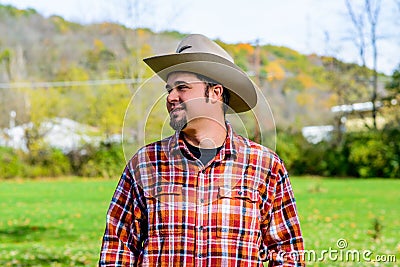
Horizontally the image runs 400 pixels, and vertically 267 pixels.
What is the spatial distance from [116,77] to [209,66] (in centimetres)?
2727

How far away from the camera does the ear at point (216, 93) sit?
183 centimetres

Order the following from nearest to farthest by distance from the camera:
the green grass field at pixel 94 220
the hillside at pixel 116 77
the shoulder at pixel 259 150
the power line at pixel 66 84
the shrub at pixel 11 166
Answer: the shoulder at pixel 259 150 → the green grass field at pixel 94 220 → the shrub at pixel 11 166 → the hillside at pixel 116 77 → the power line at pixel 66 84

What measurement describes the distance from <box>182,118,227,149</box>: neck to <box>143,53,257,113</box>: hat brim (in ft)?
0.29

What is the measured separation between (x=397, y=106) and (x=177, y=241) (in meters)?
23.0

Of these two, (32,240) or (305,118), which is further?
(305,118)

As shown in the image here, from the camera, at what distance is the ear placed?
1.83 m

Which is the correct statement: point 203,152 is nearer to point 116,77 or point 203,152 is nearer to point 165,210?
point 165,210

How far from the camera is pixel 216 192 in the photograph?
1859 mm

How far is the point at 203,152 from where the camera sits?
6.20ft

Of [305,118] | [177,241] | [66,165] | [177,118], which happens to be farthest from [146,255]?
[305,118]

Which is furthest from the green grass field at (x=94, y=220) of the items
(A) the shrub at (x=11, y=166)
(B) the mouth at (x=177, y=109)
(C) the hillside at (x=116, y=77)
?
(C) the hillside at (x=116, y=77)

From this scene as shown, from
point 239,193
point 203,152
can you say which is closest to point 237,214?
point 239,193

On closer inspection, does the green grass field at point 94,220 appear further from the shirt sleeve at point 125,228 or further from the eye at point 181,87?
the eye at point 181,87

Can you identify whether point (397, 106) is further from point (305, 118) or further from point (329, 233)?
point (329, 233)
